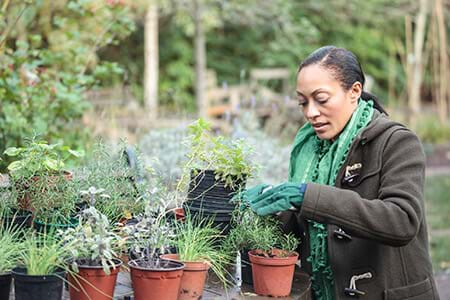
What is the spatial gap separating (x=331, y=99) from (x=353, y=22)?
50.8ft

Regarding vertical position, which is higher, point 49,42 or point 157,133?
point 49,42

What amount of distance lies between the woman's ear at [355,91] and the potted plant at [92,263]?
1.09 meters

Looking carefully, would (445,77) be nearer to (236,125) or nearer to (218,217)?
(236,125)

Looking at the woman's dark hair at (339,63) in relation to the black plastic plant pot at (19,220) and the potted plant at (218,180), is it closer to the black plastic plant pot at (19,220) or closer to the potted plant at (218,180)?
the potted plant at (218,180)

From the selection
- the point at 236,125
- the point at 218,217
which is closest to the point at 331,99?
the point at 218,217

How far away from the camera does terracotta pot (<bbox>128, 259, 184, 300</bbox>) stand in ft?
7.10

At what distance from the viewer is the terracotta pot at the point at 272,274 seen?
2443 mm

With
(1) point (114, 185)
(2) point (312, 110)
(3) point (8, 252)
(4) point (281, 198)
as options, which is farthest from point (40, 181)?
(2) point (312, 110)

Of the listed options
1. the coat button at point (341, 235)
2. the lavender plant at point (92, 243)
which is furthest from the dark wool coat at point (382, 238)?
the lavender plant at point (92, 243)

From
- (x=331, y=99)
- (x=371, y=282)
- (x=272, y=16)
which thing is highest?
(x=272, y=16)

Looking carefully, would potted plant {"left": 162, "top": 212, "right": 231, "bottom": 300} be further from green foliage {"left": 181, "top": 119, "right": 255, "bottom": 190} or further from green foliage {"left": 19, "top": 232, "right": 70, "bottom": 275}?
green foliage {"left": 19, "top": 232, "right": 70, "bottom": 275}

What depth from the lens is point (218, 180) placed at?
266 cm

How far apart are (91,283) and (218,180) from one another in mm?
668

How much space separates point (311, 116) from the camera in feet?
9.11
